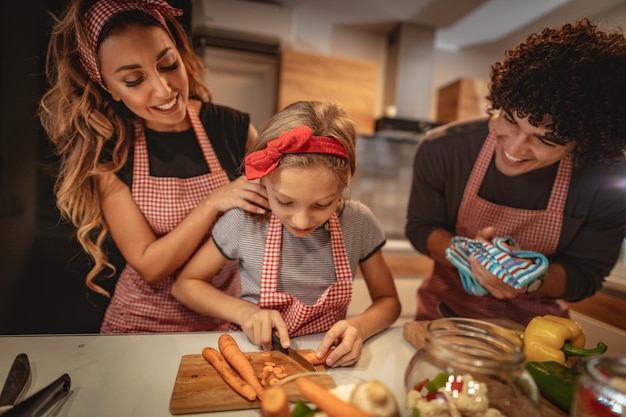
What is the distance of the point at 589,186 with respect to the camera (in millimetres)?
876

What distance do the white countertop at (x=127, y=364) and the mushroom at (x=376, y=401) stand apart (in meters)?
0.19

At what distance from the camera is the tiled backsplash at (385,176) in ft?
7.23

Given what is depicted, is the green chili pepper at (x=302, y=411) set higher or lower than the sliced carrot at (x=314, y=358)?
higher

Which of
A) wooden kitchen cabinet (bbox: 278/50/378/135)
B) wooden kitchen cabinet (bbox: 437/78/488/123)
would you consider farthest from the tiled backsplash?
wooden kitchen cabinet (bbox: 278/50/378/135)

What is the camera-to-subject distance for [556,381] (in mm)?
611

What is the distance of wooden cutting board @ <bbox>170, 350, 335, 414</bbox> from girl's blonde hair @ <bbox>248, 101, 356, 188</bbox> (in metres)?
0.35

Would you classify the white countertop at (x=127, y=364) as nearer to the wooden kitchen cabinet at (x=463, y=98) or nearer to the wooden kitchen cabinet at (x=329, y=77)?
the wooden kitchen cabinet at (x=329, y=77)

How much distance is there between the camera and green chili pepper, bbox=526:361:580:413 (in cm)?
59

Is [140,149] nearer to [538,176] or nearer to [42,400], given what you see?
[42,400]

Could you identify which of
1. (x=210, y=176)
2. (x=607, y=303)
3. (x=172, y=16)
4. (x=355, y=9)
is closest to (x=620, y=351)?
(x=607, y=303)

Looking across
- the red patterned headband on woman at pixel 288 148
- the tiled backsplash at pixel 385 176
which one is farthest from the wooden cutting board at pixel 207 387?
the tiled backsplash at pixel 385 176

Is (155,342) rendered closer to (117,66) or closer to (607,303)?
(117,66)

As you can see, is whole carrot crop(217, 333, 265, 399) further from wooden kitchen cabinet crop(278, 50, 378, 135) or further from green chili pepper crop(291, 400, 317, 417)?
wooden kitchen cabinet crop(278, 50, 378, 135)

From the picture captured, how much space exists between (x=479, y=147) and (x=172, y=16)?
2.58ft
